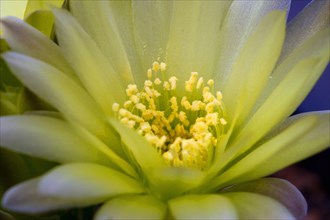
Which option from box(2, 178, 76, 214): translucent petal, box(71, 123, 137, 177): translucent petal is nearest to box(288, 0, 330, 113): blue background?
box(71, 123, 137, 177): translucent petal

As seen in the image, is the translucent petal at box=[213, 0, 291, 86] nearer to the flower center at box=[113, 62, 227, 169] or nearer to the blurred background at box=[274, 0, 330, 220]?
the flower center at box=[113, 62, 227, 169]

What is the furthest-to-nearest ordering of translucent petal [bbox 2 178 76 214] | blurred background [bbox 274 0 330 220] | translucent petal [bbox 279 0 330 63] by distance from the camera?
blurred background [bbox 274 0 330 220] → translucent petal [bbox 279 0 330 63] → translucent petal [bbox 2 178 76 214]

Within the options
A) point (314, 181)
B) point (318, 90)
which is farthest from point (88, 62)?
point (314, 181)

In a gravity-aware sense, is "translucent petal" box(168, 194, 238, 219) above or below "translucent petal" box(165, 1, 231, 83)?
below

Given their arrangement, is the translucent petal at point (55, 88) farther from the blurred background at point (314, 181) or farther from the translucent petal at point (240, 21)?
the blurred background at point (314, 181)

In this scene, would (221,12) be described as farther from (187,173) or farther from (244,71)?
(187,173)

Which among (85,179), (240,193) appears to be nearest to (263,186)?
(240,193)

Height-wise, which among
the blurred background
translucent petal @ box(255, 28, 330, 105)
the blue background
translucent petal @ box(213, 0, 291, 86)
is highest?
translucent petal @ box(213, 0, 291, 86)

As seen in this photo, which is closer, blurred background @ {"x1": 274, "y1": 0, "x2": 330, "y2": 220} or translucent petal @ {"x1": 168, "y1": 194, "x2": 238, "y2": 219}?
translucent petal @ {"x1": 168, "y1": 194, "x2": 238, "y2": 219}

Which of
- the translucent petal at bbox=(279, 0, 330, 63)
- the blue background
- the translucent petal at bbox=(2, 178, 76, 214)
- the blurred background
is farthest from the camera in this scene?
the blurred background
